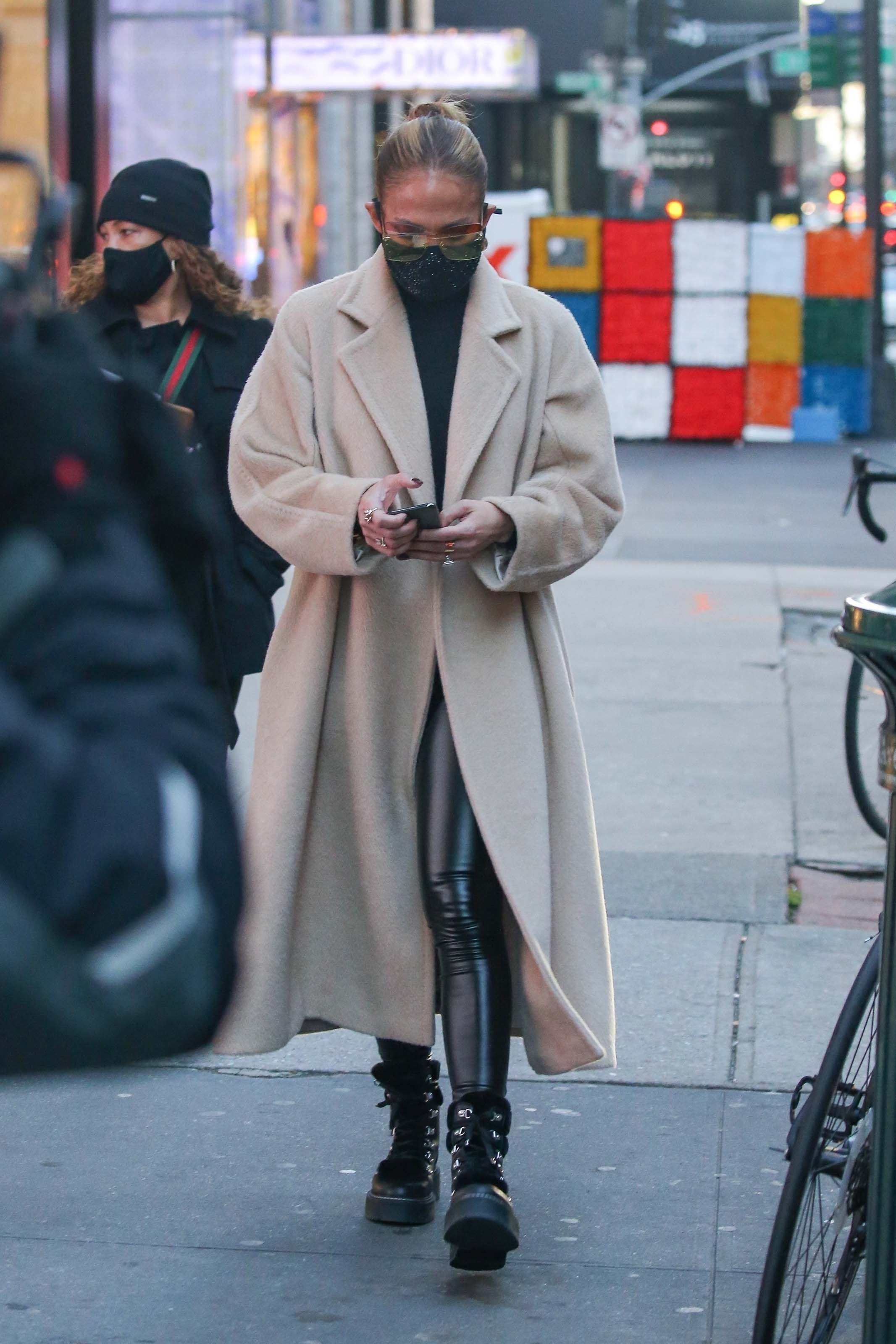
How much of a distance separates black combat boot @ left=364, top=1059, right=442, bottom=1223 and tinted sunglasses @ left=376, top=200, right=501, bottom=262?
1.48 meters

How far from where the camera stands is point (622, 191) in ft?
137

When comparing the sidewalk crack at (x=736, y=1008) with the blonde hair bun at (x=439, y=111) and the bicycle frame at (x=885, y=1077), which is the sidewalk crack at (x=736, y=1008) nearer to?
the bicycle frame at (x=885, y=1077)

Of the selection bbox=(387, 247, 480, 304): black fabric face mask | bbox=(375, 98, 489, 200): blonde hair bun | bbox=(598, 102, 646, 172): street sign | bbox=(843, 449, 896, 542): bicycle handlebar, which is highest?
bbox=(598, 102, 646, 172): street sign

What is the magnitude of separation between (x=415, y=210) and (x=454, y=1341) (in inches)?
75.4

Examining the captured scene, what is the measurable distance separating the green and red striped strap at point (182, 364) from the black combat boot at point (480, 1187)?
172 cm

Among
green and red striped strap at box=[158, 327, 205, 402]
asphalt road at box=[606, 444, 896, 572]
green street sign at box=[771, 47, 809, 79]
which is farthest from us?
green street sign at box=[771, 47, 809, 79]

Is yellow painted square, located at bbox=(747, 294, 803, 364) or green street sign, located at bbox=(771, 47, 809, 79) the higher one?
green street sign, located at bbox=(771, 47, 809, 79)

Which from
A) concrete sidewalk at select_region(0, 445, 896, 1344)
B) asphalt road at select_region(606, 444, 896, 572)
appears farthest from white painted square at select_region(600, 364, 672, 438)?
concrete sidewalk at select_region(0, 445, 896, 1344)

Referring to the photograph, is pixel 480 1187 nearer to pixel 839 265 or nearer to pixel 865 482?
pixel 865 482

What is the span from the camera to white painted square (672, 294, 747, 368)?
20.0m

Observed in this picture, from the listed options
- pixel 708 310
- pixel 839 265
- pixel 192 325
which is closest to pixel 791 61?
pixel 839 265

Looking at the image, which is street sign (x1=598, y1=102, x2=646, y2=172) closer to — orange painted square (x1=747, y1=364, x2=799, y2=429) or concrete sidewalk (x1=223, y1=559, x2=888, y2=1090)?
orange painted square (x1=747, y1=364, x2=799, y2=429)

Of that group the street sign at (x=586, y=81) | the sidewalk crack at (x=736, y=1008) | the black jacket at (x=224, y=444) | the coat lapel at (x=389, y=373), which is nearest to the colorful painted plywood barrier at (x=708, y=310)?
the sidewalk crack at (x=736, y=1008)

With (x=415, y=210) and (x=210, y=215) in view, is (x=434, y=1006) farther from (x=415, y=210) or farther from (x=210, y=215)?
(x=210, y=215)
